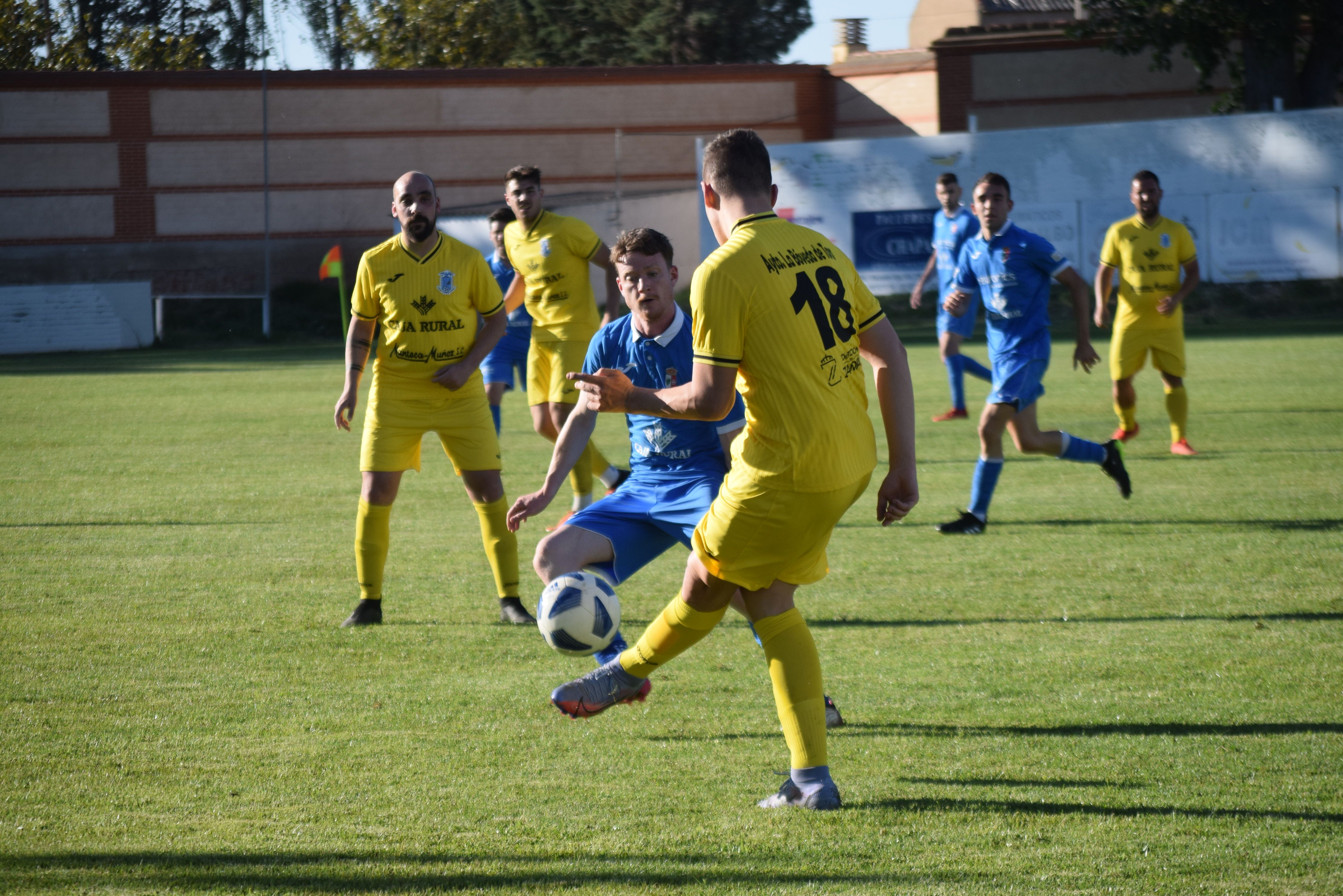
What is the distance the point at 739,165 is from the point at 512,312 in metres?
7.56

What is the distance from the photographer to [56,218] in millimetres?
34719

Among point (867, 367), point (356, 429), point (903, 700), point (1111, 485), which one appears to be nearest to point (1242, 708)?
point (903, 700)

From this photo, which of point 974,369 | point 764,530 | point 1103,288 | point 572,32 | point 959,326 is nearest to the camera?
point 764,530

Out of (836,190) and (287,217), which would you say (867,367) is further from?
(287,217)

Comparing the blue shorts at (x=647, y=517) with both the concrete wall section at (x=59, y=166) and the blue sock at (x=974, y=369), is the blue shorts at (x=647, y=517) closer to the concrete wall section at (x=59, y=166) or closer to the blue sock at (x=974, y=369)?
the blue sock at (x=974, y=369)

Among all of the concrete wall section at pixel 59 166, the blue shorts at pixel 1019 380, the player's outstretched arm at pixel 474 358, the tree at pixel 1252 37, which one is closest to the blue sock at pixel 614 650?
the player's outstretched arm at pixel 474 358

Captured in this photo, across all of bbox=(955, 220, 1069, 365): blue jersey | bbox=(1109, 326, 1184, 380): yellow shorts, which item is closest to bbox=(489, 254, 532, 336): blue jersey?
bbox=(955, 220, 1069, 365): blue jersey

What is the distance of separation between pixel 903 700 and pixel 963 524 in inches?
141

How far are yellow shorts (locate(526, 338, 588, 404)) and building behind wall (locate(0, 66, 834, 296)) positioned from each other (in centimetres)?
2559

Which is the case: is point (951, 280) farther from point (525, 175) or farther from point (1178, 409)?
point (525, 175)

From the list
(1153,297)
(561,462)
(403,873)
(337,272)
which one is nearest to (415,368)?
(561,462)

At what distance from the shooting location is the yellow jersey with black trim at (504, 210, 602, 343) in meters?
9.23

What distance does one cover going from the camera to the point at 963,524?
855cm

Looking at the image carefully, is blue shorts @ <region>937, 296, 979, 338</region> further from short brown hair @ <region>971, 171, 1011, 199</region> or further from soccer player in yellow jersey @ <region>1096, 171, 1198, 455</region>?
short brown hair @ <region>971, 171, 1011, 199</region>
